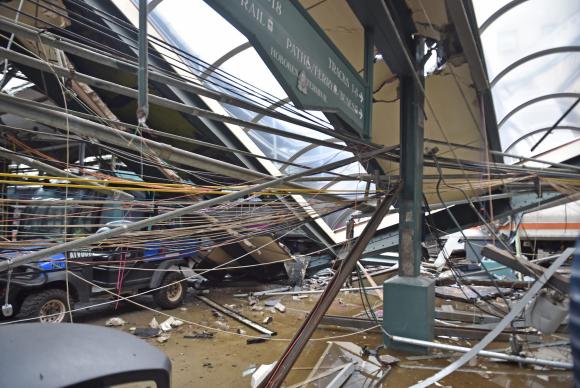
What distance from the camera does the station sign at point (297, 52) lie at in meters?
1.90

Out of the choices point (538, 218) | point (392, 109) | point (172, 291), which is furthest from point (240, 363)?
point (538, 218)

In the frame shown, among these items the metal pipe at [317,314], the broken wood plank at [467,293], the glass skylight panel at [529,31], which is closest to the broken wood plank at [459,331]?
the broken wood plank at [467,293]

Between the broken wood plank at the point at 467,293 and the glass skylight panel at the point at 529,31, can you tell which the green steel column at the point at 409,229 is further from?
the broken wood plank at the point at 467,293

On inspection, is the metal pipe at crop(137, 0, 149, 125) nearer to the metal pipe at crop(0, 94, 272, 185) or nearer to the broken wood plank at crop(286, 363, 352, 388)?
the metal pipe at crop(0, 94, 272, 185)

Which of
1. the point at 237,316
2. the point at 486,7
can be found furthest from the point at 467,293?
the point at 486,7

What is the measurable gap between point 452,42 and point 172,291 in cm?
548

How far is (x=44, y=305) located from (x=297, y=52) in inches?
174

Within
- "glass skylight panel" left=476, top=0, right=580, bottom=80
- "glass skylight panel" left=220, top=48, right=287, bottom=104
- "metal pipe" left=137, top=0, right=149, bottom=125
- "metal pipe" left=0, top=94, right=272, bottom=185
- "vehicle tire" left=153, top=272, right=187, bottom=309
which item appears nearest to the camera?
"metal pipe" left=137, top=0, right=149, bottom=125

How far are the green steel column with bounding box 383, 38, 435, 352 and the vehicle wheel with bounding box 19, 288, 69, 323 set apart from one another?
149 inches

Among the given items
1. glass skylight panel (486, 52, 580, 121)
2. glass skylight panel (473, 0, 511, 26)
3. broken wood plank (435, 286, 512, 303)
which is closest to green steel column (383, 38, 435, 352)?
glass skylight panel (473, 0, 511, 26)

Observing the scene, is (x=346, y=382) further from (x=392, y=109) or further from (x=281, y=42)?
(x=392, y=109)

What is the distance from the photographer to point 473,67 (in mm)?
4504

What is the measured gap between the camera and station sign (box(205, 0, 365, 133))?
1.90m

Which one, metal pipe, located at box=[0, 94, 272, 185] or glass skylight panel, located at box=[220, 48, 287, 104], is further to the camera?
glass skylight panel, located at box=[220, 48, 287, 104]
